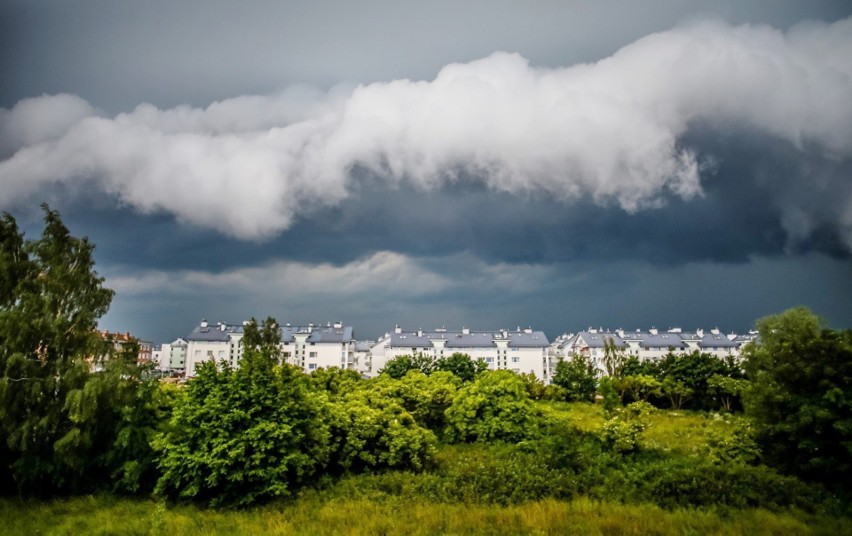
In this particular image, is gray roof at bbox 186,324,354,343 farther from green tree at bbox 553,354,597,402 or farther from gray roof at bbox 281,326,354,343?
green tree at bbox 553,354,597,402

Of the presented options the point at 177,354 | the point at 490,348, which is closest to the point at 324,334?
the point at 490,348

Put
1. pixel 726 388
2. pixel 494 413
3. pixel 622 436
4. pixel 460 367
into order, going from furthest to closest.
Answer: pixel 460 367
pixel 726 388
pixel 494 413
pixel 622 436

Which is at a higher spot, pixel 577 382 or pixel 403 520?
pixel 577 382

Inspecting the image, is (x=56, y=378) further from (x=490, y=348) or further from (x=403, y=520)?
(x=490, y=348)

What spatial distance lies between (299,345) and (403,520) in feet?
295

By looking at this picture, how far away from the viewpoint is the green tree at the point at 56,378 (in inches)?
611

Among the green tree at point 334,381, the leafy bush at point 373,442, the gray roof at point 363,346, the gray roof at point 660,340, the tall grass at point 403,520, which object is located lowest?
the tall grass at point 403,520

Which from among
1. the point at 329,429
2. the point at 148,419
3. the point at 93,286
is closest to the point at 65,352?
the point at 93,286

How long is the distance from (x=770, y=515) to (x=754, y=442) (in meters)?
→ 5.27

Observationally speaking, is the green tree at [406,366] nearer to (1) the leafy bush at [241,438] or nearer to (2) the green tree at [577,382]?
(2) the green tree at [577,382]

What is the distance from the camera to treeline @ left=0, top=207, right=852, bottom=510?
15102mm

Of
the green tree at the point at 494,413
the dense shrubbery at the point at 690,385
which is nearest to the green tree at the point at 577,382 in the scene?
the dense shrubbery at the point at 690,385

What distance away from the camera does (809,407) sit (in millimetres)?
15539

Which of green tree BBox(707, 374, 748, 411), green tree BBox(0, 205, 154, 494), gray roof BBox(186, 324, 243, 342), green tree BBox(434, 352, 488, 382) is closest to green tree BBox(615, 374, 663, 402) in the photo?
green tree BBox(707, 374, 748, 411)
